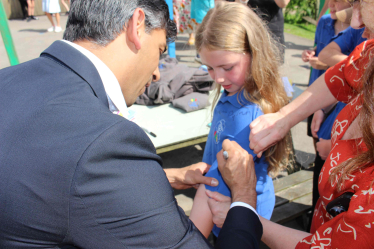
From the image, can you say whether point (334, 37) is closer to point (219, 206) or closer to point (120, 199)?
point (219, 206)

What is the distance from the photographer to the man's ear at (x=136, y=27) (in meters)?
1.08

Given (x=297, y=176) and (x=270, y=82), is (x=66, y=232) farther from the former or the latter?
(x=297, y=176)

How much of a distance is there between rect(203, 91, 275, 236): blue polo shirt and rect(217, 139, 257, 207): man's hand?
0.08 m

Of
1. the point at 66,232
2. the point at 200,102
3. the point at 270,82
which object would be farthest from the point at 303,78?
the point at 66,232

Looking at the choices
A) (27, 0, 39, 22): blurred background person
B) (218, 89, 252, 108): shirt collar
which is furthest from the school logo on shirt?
(27, 0, 39, 22): blurred background person

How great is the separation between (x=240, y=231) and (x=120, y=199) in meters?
0.52

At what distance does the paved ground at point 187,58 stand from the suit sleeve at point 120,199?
1.48m

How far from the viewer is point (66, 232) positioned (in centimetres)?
73

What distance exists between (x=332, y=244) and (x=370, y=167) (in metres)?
0.27

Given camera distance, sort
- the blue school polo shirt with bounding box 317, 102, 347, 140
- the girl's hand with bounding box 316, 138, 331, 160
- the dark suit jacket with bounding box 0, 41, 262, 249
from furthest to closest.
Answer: the blue school polo shirt with bounding box 317, 102, 347, 140, the girl's hand with bounding box 316, 138, 331, 160, the dark suit jacket with bounding box 0, 41, 262, 249

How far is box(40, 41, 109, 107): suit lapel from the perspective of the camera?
912mm

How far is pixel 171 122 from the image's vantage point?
3.00 meters

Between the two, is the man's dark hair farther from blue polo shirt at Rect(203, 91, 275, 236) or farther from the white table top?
the white table top

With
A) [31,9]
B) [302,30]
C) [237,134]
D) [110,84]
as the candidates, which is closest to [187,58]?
[302,30]
